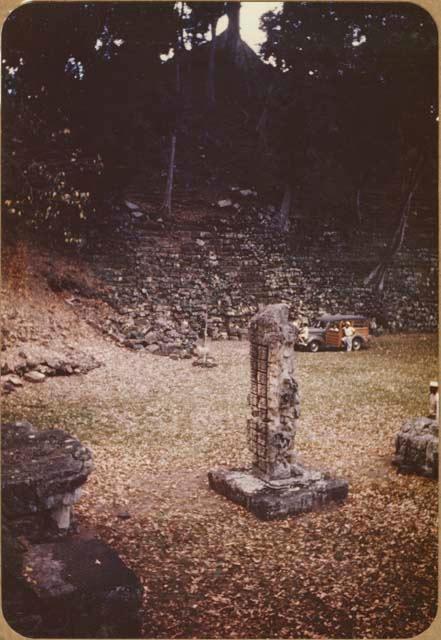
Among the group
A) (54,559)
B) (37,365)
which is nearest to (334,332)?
(37,365)

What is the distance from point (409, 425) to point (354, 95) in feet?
9.16

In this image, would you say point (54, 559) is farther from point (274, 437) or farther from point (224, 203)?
point (224, 203)

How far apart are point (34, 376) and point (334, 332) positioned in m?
2.48

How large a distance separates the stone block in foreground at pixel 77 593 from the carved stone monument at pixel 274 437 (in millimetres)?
1146

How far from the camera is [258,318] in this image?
15.8 feet

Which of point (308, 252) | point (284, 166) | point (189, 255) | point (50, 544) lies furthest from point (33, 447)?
point (284, 166)

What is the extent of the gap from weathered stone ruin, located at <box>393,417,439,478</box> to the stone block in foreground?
2341 mm

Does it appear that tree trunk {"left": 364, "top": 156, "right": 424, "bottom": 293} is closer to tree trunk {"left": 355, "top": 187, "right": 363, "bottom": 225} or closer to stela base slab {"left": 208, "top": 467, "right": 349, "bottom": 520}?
tree trunk {"left": 355, "top": 187, "right": 363, "bottom": 225}

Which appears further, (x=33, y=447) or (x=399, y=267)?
(x=399, y=267)

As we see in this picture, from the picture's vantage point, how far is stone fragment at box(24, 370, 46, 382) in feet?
15.1

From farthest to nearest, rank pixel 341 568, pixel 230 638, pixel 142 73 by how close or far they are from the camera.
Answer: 1. pixel 142 73
2. pixel 341 568
3. pixel 230 638

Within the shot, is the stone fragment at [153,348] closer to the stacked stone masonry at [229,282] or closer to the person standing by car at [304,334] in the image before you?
the stacked stone masonry at [229,282]

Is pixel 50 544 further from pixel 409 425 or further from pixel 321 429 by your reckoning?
pixel 409 425

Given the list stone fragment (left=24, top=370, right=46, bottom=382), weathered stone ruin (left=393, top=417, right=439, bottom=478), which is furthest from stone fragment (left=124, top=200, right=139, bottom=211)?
weathered stone ruin (left=393, top=417, right=439, bottom=478)
